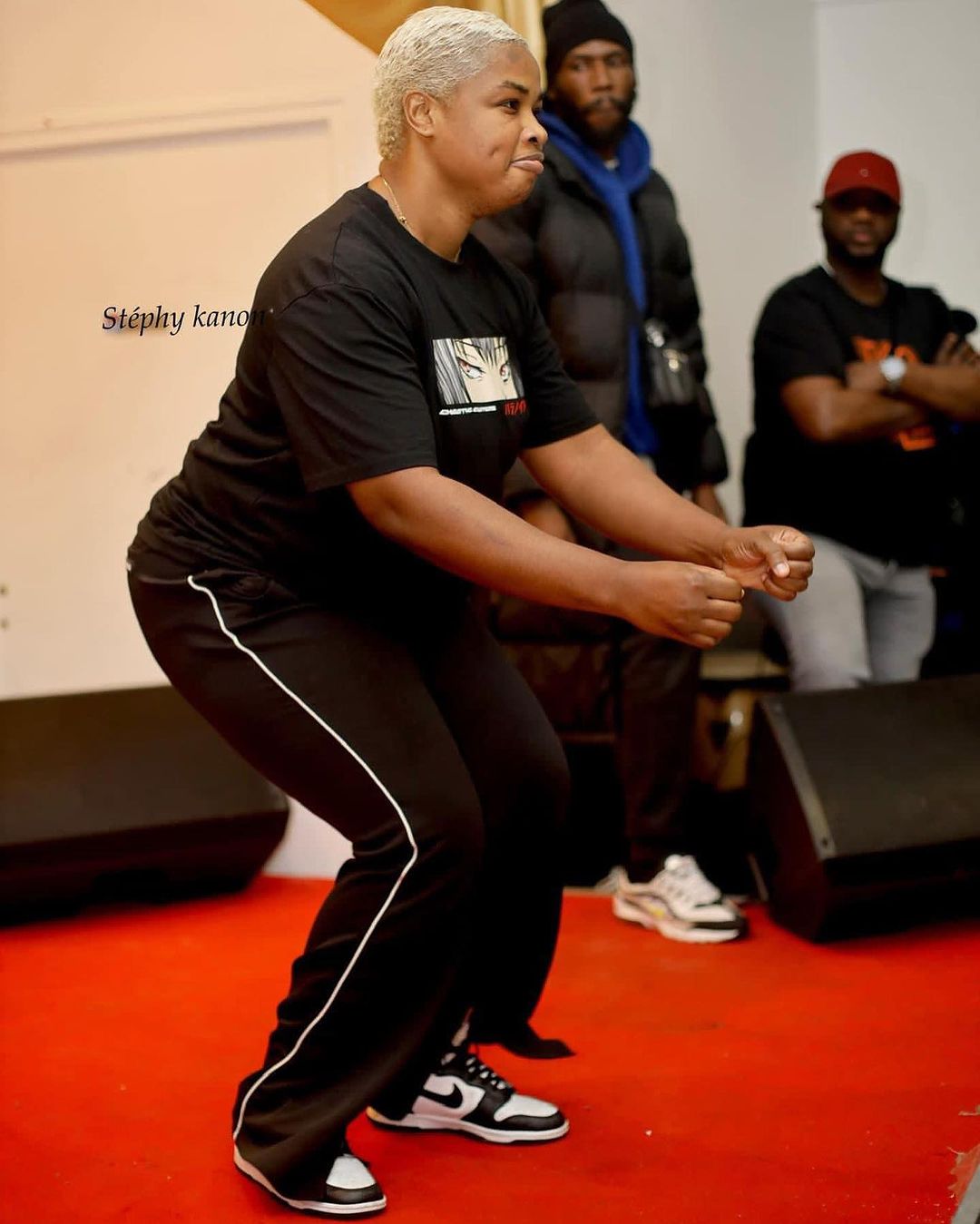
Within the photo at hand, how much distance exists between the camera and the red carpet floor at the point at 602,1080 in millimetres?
1748

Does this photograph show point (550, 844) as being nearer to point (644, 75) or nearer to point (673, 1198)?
point (673, 1198)

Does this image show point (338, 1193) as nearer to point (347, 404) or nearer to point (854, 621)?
point (347, 404)

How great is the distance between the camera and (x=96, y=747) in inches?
119

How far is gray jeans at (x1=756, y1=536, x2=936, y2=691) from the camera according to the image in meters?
3.04

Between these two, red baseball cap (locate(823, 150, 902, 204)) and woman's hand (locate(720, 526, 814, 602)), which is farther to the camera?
red baseball cap (locate(823, 150, 902, 204))

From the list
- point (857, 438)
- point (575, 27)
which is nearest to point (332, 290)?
point (575, 27)

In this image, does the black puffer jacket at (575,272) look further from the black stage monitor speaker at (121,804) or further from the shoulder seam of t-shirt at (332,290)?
the shoulder seam of t-shirt at (332,290)

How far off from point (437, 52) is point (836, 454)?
1812 mm

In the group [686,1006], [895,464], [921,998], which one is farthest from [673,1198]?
[895,464]

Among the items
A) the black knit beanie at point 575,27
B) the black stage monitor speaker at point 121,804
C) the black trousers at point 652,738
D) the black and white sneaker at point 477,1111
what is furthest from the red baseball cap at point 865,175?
the black and white sneaker at point 477,1111

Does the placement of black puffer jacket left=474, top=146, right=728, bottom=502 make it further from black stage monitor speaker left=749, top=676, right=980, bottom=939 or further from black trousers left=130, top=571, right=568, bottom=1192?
black trousers left=130, top=571, right=568, bottom=1192

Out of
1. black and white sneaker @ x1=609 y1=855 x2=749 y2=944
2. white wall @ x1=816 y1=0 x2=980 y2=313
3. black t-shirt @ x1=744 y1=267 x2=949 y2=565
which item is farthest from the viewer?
white wall @ x1=816 y1=0 x2=980 y2=313

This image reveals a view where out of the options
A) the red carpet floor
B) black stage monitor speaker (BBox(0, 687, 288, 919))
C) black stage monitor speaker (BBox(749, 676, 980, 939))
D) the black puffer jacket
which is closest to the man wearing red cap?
black stage monitor speaker (BBox(749, 676, 980, 939))

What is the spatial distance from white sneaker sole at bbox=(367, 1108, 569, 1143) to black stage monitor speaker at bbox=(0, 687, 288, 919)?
114 centimetres
